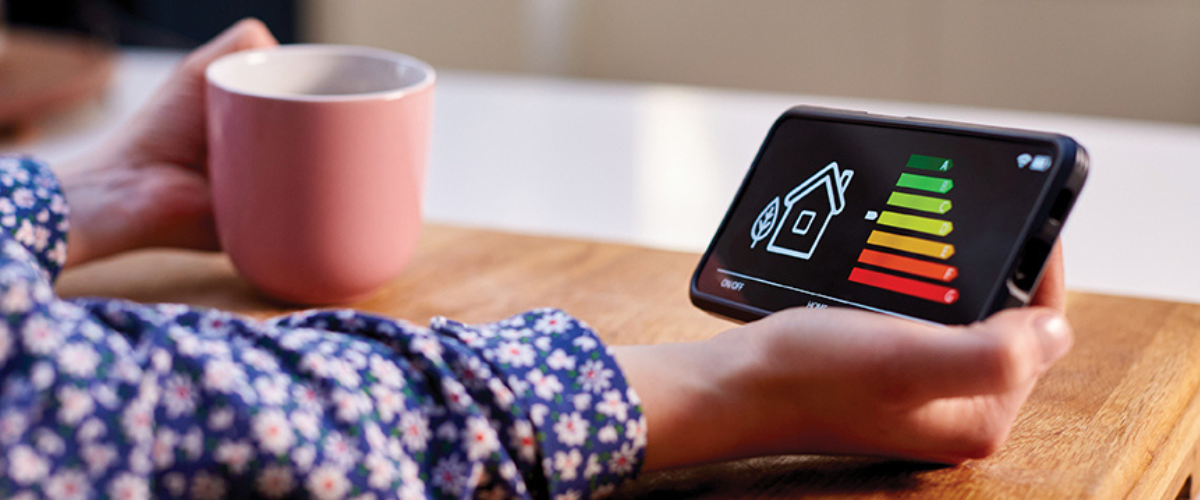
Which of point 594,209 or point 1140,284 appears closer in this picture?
point 1140,284

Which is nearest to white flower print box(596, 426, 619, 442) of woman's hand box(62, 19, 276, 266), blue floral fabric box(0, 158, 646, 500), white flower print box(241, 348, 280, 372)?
blue floral fabric box(0, 158, 646, 500)

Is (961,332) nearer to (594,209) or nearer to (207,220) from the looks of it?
(207,220)

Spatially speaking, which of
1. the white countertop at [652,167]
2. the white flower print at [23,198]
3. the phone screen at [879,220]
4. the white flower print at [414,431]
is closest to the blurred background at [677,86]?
the white countertop at [652,167]

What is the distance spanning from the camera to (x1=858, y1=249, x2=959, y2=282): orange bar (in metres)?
0.36

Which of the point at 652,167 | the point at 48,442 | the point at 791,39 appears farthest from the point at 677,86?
the point at 48,442

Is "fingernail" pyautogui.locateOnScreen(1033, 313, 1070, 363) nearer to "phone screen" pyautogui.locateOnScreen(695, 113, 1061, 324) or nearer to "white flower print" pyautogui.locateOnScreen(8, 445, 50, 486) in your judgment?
"phone screen" pyautogui.locateOnScreen(695, 113, 1061, 324)

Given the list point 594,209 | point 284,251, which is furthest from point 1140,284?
point 284,251

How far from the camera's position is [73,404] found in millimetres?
288

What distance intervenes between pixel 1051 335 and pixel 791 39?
1980 millimetres

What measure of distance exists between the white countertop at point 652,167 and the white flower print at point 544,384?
Answer: 0.28 m

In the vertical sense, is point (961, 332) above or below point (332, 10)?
above

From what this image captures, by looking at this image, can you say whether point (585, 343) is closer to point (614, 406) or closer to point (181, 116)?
point (614, 406)

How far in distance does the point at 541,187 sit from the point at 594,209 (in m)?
0.07

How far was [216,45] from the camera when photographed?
0.61 m
